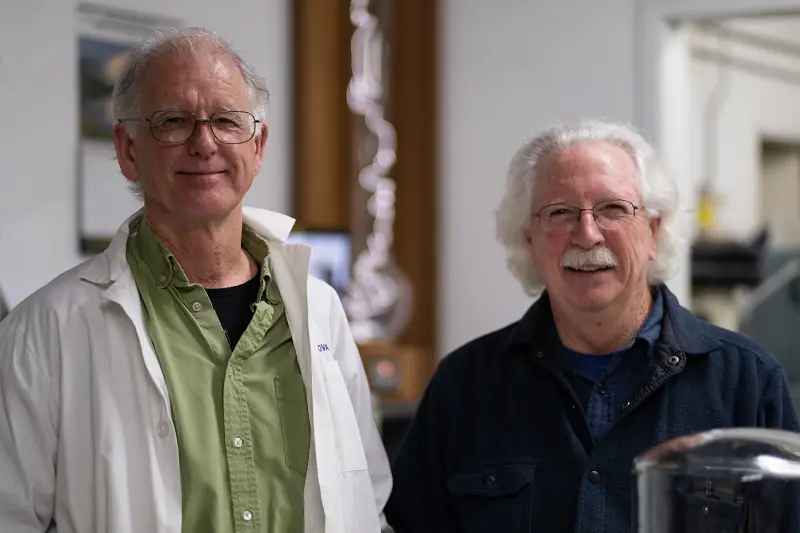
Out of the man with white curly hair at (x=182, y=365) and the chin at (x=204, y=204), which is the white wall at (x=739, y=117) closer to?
the man with white curly hair at (x=182, y=365)

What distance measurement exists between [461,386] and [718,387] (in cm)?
51

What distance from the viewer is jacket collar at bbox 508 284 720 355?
2.21 m

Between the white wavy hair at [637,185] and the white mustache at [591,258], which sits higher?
the white wavy hair at [637,185]

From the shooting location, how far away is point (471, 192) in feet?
18.0

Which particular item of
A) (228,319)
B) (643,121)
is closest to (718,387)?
(228,319)

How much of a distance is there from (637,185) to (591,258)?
0.62 feet

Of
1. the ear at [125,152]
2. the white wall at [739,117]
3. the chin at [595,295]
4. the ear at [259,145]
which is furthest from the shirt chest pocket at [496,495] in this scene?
the white wall at [739,117]

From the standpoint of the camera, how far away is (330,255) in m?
4.55

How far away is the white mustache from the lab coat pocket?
1.82ft

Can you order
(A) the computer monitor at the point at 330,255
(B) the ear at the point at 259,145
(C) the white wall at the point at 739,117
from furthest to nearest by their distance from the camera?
1. (C) the white wall at the point at 739,117
2. (A) the computer monitor at the point at 330,255
3. (B) the ear at the point at 259,145

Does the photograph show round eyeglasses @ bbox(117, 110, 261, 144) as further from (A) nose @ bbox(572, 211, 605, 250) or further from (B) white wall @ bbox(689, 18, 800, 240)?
(B) white wall @ bbox(689, 18, 800, 240)

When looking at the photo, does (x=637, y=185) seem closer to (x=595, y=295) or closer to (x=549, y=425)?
(x=595, y=295)

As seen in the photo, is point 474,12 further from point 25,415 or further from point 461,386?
point 25,415

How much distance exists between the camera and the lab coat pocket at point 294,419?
2033 mm
